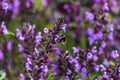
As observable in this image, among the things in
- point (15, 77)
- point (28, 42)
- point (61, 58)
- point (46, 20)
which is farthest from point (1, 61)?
point (46, 20)

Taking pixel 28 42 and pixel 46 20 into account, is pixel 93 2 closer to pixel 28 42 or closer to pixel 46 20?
pixel 46 20

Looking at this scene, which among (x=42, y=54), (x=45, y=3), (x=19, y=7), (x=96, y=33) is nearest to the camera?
(x=42, y=54)

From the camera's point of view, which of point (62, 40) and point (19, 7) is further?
point (19, 7)

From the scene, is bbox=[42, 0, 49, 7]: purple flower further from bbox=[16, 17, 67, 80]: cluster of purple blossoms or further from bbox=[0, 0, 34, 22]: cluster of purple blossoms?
bbox=[16, 17, 67, 80]: cluster of purple blossoms

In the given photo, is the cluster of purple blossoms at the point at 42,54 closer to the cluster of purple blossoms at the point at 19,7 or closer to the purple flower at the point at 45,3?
the cluster of purple blossoms at the point at 19,7

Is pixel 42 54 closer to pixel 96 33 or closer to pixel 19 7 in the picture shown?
pixel 96 33

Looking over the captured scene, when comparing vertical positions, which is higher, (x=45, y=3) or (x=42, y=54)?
(x=45, y=3)

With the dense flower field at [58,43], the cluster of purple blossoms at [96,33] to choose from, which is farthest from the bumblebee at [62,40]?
the cluster of purple blossoms at [96,33]

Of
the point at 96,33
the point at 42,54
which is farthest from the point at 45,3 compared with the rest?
the point at 42,54
